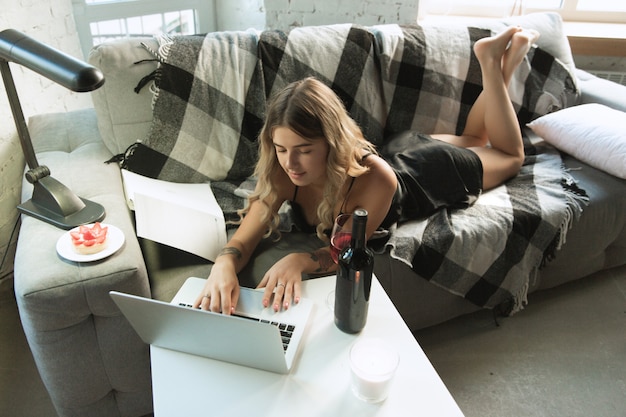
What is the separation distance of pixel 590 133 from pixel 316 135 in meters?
1.24

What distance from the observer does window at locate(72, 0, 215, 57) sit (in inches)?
83.3

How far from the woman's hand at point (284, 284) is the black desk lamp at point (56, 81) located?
505 millimetres

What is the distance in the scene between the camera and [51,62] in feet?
3.30

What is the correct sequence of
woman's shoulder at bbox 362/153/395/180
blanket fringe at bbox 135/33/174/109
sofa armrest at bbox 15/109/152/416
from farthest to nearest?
blanket fringe at bbox 135/33/174/109 → woman's shoulder at bbox 362/153/395/180 → sofa armrest at bbox 15/109/152/416

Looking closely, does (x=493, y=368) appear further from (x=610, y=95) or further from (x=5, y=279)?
(x=5, y=279)

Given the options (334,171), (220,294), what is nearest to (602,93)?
(334,171)

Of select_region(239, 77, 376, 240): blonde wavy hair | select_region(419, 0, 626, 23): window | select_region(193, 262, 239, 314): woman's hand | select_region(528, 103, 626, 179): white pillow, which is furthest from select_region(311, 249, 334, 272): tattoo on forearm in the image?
select_region(419, 0, 626, 23): window

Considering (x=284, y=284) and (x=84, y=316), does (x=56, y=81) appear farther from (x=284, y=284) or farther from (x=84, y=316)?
(x=284, y=284)

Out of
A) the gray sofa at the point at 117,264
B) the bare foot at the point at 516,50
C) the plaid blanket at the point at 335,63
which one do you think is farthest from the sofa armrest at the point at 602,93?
the plaid blanket at the point at 335,63

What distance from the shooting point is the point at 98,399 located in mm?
1299

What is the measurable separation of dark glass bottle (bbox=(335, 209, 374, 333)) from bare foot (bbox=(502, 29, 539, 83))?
1294mm

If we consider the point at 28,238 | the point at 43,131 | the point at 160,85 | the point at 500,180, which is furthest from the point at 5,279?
the point at 500,180

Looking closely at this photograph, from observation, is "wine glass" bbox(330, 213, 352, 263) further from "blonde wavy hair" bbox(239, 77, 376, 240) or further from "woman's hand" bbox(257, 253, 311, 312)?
"blonde wavy hair" bbox(239, 77, 376, 240)

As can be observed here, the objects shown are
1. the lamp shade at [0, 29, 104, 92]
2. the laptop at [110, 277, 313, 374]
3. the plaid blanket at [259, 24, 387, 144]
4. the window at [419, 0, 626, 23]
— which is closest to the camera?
the laptop at [110, 277, 313, 374]
